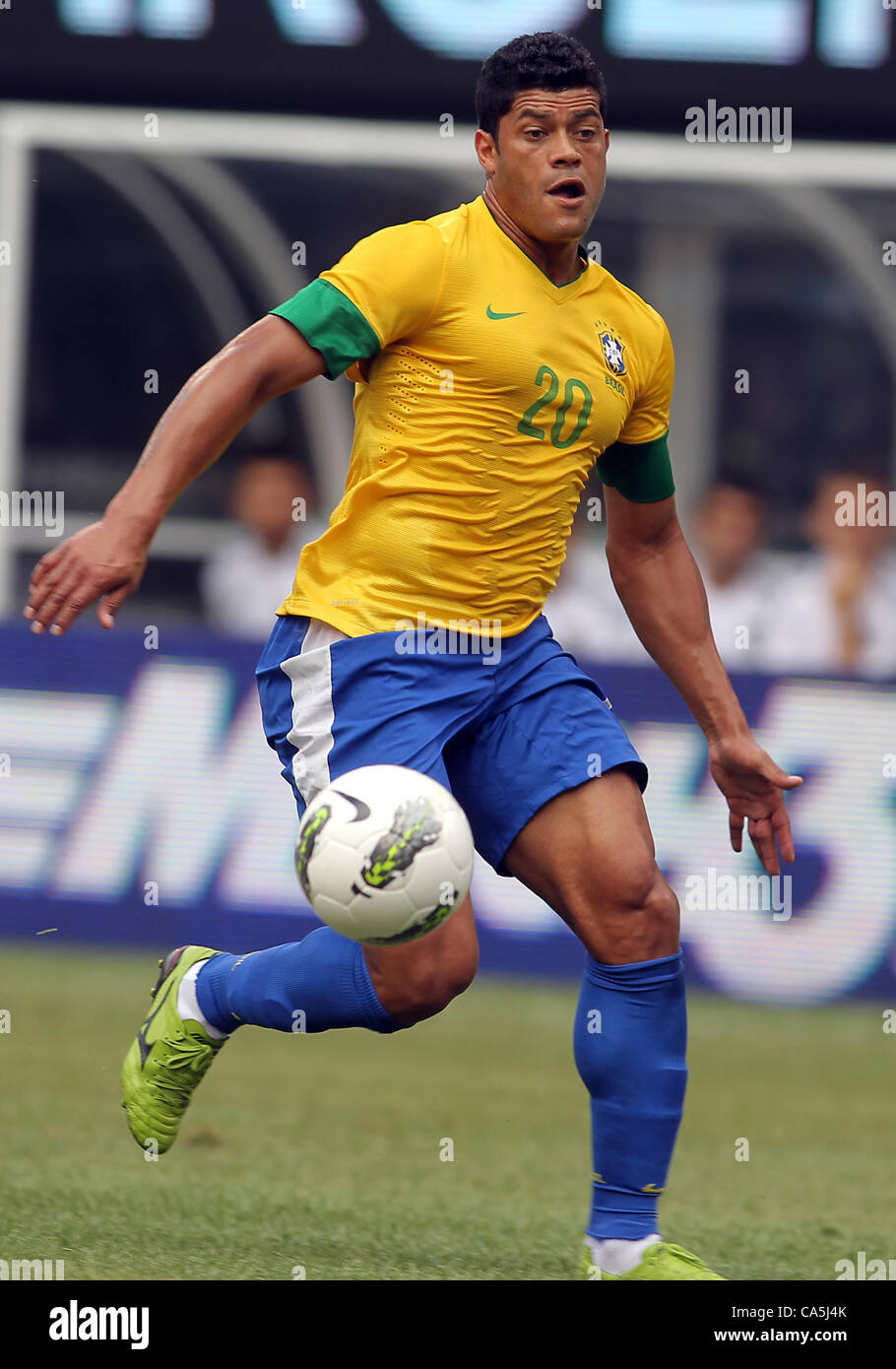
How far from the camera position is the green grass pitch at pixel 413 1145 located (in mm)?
4414

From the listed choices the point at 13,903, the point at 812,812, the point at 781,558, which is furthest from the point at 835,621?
the point at 13,903

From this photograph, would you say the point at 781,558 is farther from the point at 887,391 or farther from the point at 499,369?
the point at 499,369

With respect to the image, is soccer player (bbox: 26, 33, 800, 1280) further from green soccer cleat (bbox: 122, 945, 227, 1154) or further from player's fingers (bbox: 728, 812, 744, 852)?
player's fingers (bbox: 728, 812, 744, 852)

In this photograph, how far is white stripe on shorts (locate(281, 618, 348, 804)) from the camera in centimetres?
415

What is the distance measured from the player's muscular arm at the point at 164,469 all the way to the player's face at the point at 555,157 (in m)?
0.58

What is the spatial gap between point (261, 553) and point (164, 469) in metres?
6.12

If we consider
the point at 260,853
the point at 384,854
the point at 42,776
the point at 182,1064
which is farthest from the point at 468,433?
the point at 42,776

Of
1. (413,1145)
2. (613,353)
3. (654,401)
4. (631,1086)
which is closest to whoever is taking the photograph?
(631,1086)

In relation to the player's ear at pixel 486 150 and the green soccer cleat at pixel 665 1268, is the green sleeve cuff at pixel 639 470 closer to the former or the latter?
the player's ear at pixel 486 150

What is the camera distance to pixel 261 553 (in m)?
9.77

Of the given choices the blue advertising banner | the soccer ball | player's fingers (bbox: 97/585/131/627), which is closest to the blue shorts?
the soccer ball

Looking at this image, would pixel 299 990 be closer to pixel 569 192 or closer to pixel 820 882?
pixel 569 192

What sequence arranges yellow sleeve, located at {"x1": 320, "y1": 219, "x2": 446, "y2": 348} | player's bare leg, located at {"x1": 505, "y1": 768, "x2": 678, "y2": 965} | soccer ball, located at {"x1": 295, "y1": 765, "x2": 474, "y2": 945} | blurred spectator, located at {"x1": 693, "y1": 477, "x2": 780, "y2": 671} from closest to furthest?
soccer ball, located at {"x1": 295, "y1": 765, "x2": 474, "y2": 945}
yellow sleeve, located at {"x1": 320, "y1": 219, "x2": 446, "y2": 348}
player's bare leg, located at {"x1": 505, "y1": 768, "x2": 678, "y2": 965}
blurred spectator, located at {"x1": 693, "y1": 477, "x2": 780, "y2": 671}

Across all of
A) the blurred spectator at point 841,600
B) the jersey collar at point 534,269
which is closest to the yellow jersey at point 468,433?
the jersey collar at point 534,269
